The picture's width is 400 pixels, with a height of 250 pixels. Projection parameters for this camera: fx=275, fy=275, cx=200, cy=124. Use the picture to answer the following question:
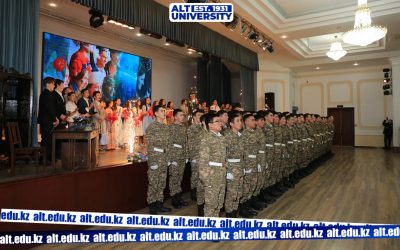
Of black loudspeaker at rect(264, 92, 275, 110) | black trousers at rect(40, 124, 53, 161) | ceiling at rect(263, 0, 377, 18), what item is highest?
ceiling at rect(263, 0, 377, 18)

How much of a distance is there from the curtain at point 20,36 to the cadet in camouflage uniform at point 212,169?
2973mm

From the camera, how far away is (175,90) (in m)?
11.4

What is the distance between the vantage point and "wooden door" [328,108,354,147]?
43.7 ft

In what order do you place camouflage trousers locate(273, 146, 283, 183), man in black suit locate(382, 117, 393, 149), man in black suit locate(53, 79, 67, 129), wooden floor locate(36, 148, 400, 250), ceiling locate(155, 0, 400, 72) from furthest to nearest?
man in black suit locate(382, 117, 393, 149)
ceiling locate(155, 0, 400, 72)
camouflage trousers locate(273, 146, 283, 183)
man in black suit locate(53, 79, 67, 129)
wooden floor locate(36, 148, 400, 250)

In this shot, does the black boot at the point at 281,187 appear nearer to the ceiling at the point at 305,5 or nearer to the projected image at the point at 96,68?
the ceiling at the point at 305,5

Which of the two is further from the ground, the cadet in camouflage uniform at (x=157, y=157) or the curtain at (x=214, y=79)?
the curtain at (x=214, y=79)

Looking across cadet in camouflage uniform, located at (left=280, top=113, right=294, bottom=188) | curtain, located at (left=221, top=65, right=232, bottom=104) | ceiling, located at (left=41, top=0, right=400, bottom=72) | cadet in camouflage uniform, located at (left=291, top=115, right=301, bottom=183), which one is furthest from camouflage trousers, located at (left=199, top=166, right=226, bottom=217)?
curtain, located at (left=221, top=65, right=232, bottom=104)

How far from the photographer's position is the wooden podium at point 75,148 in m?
3.51

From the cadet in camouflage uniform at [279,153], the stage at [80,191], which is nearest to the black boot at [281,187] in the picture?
the cadet in camouflage uniform at [279,153]

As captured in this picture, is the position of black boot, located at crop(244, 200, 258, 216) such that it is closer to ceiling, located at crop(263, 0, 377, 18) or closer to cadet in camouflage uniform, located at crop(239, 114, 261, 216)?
cadet in camouflage uniform, located at crop(239, 114, 261, 216)

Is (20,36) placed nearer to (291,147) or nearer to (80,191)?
(80,191)

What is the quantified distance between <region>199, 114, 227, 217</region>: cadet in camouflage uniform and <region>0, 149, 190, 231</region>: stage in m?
1.41

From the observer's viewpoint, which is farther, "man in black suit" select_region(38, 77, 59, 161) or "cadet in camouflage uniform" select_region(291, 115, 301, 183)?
"cadet in camouflage uniform" select_region(291, 115, 301, 183)

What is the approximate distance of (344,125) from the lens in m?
13.4
